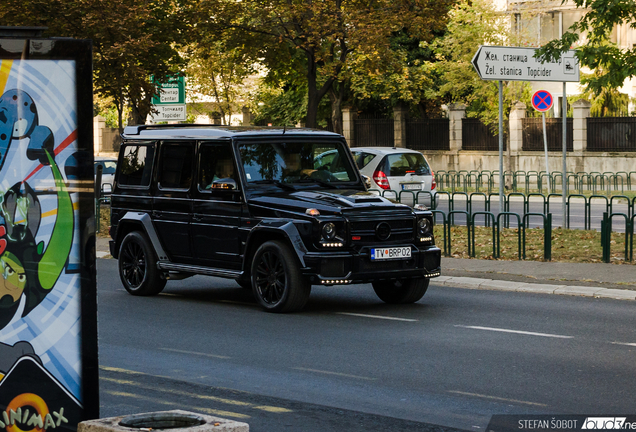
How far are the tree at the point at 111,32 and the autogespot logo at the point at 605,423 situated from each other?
19.5m

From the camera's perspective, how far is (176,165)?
12852mm

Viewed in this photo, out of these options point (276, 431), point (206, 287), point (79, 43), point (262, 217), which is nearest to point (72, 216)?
point (79, 43)

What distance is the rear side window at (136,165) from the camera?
43.6 ft

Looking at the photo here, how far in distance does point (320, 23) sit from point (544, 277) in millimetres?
12034

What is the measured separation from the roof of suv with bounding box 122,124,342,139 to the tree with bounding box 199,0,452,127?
11514 mm

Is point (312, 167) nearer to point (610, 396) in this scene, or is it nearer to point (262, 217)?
point (262, 217)

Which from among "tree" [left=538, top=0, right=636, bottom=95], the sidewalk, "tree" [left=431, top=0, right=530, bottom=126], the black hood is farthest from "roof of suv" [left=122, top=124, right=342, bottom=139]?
"tree" [left=431, top=0, right=530, bottom=126]

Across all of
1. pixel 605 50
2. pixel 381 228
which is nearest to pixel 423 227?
pixel 381 228

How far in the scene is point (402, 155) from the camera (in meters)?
24.8

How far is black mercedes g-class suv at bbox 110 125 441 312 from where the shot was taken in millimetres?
11055

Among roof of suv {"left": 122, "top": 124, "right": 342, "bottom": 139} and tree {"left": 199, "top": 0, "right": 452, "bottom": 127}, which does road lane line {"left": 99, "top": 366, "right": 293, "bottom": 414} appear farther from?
tree {"left": 199, "top": 0, "right": 452, "bottom": 127}

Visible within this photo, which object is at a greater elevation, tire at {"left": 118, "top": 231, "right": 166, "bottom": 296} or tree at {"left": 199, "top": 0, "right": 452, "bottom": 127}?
tree at {"left": 199, "top": 0, "right": 452, "bottom": 127}

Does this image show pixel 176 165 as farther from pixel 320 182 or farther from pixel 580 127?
pixel 580 127

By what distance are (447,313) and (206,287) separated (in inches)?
164
